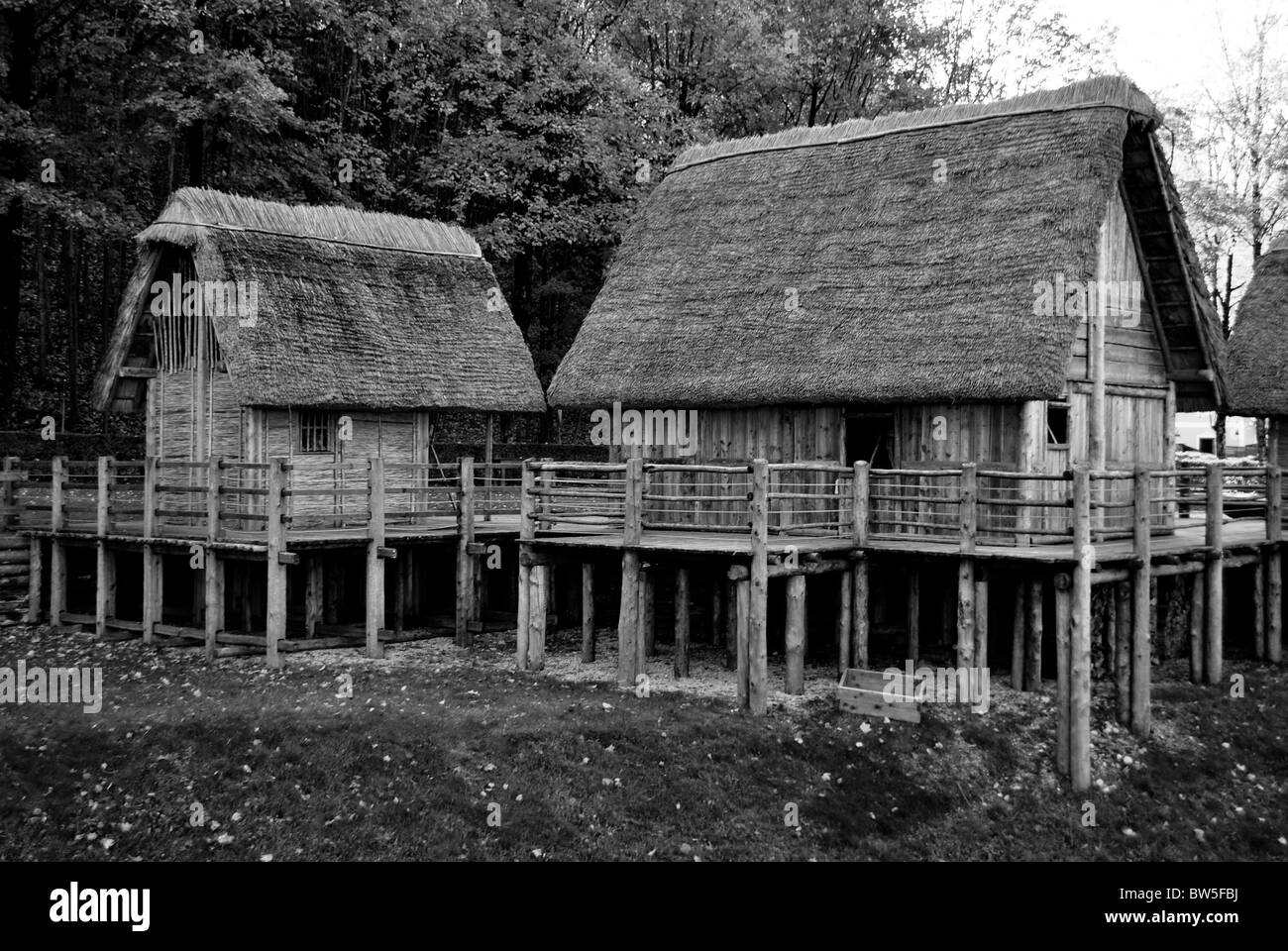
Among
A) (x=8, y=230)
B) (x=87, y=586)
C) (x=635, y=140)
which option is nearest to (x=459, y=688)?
(x=87, y=586)

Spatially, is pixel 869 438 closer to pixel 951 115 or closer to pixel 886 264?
pixel 886 264

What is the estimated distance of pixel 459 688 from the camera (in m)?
17.7

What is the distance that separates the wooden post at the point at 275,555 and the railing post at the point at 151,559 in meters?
2.84

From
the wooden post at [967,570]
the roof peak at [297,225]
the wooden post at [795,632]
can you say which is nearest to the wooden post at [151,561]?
the roof peak at [297,225]

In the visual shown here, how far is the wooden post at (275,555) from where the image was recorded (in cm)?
1877

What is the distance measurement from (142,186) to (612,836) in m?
29.2

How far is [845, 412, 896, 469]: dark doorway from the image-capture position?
20.2m

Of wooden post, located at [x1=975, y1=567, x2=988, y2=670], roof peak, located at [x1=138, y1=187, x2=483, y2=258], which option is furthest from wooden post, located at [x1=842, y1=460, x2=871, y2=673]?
roof peak, located at [x1=138, y1=187, x2=483, y2=258]

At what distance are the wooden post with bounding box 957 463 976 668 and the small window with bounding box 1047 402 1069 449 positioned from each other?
3194 millimetres

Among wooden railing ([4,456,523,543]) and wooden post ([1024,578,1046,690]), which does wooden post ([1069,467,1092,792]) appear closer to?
wooden post ([1024,578,1046,690])

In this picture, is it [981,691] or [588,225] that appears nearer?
[981,691]

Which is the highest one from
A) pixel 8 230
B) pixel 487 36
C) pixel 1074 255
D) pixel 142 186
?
pixel 487 36

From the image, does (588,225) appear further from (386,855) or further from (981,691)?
(386,855)

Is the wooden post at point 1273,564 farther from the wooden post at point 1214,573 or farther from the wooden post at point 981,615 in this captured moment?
the wooden post at point 981,615
